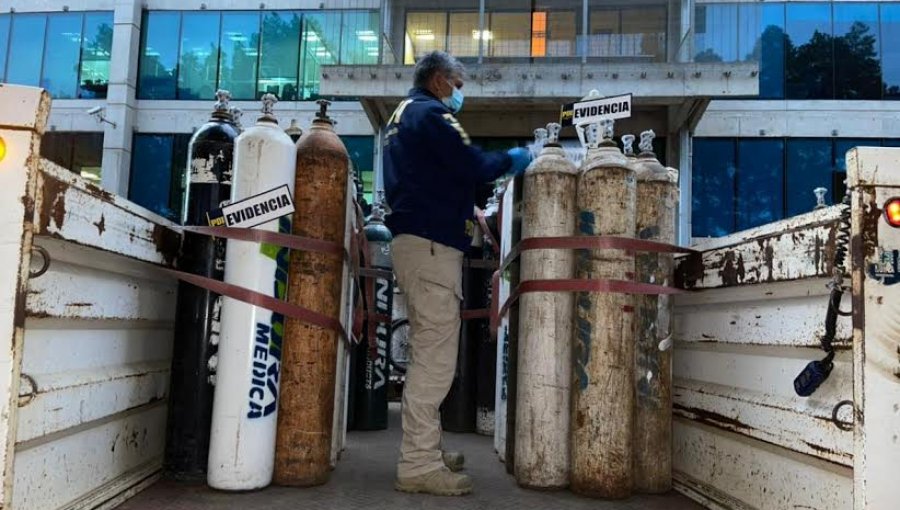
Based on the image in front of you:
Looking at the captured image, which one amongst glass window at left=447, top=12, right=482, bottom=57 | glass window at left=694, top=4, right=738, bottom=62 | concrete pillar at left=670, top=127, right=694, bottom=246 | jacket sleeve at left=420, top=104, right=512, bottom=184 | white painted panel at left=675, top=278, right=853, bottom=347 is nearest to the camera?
white painted panel at left=675, top=278, right=853, bottom=347

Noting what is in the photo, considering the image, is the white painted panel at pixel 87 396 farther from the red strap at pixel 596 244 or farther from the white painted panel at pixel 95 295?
the red strap at pixel 596 244

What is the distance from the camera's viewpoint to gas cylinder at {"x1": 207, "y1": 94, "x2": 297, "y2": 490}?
2816 millimetres

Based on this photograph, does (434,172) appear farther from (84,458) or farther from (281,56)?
(281,56)

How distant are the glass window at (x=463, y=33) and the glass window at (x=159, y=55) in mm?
7912

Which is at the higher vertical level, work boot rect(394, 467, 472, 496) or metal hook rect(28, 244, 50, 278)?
metal hook rect(28, 244, 50, 278)

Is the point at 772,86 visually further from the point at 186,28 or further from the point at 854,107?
the point at 186,28

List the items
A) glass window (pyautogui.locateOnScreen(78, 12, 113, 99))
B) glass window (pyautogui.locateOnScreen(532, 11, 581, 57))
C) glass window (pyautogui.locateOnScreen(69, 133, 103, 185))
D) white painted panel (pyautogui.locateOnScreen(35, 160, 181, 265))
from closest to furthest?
1. white painted panel (pyautogui.locateOnScreen(35, 160, 181, 265))
2. glass window (pyautogui.locateOnScreen(532, 11, 581, 57))
3. glass window (pyautogui.locateOnScreen(69, 133, 103, 185))
4. glass window (pyautogui.locateOnScreen(78, 12, 113, 99))

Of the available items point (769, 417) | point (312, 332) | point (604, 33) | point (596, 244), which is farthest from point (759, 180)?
point (312, 332)

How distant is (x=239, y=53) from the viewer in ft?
63.7

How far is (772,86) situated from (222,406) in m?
18.1

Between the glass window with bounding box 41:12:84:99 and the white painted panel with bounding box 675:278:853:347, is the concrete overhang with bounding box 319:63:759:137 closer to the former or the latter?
the glass window with bounding box 41:12:84:99

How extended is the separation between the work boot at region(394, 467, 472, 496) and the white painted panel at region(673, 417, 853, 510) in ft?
3.29

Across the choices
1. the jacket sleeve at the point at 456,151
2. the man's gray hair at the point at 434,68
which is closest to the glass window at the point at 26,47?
the man's gray hair at the point at 434,68

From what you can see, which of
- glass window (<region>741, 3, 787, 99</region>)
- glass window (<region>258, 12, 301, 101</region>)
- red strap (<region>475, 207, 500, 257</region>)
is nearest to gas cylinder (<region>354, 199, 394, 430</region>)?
red strap (<region>475, 207, 500, 257</region>)
